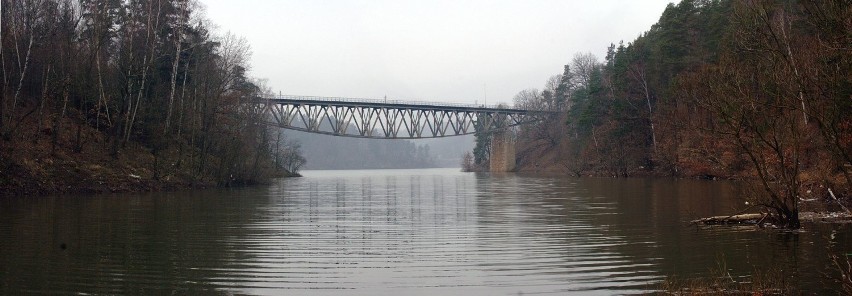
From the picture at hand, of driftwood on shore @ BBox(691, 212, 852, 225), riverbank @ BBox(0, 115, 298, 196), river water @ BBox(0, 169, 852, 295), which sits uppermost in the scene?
riverbank @ BBox(0, 115, 298, 196)

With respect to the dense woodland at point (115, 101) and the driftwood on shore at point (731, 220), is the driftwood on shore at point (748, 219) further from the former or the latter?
the dense woodland at point (115, 101)

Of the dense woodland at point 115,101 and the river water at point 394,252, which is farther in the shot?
the dense woodland at point 115,101

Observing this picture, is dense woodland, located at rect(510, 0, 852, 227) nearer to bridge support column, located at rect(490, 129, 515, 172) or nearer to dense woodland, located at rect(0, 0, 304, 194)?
bridge support column, located at rect(490, 129, 515, 172)

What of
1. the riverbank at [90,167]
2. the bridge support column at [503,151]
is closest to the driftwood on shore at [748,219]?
the riverbank at [90,167]

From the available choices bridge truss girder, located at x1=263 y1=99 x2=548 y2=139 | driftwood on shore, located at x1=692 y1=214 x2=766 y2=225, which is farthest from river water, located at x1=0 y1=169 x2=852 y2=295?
bridge truss girder, located at x1=263 y1=99 x2=548 y2=139

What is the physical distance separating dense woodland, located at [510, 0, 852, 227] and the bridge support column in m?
3.30

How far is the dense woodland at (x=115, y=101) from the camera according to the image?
130 feet

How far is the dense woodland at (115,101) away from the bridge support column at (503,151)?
64.5 m

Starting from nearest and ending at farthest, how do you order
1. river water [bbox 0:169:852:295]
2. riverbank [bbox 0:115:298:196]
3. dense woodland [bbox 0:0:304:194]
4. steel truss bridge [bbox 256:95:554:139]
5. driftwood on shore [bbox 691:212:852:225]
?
river water [bbox 0:169:852:295] → driftwood on shore [bbox 691:212:852:225] → riverbank [bbox 0:115:298:196] → dense woodland [bbox 0:0:304:194] → steel truss bridge [bbox 256:95:554:139]

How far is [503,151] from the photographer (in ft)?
392

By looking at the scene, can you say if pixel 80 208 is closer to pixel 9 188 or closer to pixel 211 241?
pixel 9 188

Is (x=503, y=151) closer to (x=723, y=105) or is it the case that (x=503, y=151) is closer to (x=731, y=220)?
(x=731, y=220)

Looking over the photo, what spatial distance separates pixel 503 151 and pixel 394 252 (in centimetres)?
10412

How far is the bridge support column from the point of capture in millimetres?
117812
